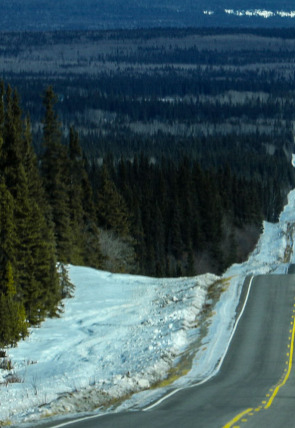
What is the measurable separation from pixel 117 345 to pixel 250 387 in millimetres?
10887

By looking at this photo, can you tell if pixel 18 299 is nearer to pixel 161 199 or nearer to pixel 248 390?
pixel 248 390

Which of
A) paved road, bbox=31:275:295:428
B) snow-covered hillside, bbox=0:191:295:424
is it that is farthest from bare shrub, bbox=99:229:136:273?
paved road, bbox=31:275:295:428

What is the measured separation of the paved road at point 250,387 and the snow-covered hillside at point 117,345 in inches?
35.7

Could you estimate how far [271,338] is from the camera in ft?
148

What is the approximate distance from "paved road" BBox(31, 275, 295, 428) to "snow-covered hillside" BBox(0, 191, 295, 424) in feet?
2.98

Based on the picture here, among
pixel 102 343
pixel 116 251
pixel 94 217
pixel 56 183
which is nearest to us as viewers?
pixel 102 343

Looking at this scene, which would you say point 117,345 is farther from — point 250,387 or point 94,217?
point 94,217

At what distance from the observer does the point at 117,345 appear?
4522 cm

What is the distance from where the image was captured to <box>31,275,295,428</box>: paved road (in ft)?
91.2

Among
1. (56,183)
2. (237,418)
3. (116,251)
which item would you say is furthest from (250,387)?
(116,251)

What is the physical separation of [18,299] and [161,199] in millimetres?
77293

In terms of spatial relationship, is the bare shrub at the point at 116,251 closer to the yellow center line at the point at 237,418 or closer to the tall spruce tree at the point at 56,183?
the tall spruce tree at the point at 56,183

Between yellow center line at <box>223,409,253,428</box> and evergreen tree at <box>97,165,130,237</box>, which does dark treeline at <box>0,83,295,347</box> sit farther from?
yellow center line at <box>223,409,253,428</box>

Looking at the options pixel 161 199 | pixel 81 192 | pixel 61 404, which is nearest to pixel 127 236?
pixel 81 192
